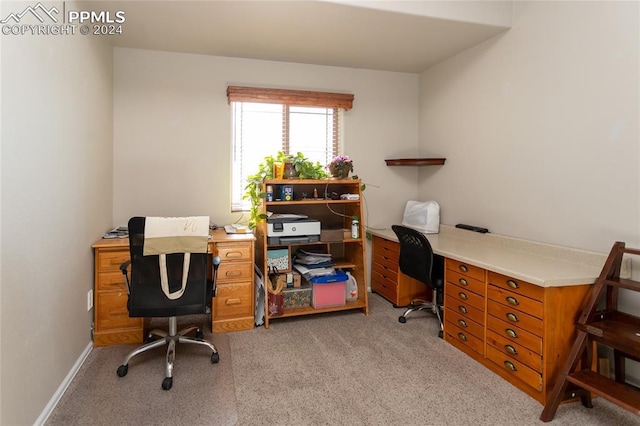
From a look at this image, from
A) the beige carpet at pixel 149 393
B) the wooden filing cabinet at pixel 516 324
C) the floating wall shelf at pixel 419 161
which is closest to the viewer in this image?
the beige carpet at pixel 149 393

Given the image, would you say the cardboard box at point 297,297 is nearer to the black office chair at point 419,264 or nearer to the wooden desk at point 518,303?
the black office chair at point 419,264

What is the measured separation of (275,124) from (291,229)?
1.23m

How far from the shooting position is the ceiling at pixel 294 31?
2637 mm

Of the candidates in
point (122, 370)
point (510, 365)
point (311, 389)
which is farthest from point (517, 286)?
point (122, 370)

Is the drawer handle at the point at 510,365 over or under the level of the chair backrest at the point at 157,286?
under

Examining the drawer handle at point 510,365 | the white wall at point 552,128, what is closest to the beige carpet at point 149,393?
the drawer handle at point 510,365

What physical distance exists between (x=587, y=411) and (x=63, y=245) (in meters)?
3.15

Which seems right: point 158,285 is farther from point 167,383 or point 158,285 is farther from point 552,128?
point 552,128

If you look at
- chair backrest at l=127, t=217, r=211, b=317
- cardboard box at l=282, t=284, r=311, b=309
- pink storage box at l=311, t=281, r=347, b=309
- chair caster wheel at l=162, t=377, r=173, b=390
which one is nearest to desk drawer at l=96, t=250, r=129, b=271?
chair backrest at l=127, t=217, r=211, b=317

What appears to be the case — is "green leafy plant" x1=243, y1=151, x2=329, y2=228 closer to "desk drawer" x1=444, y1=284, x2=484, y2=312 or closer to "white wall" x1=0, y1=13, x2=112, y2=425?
"white wall" x1=0, y1=13, x2=112, y2=425

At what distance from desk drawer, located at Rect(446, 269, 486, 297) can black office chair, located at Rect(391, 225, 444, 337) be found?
0.53 ft

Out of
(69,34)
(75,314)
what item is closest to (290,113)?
(69,34)

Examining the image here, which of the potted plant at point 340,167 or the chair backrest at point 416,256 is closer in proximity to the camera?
the chair backrest at point 416,256

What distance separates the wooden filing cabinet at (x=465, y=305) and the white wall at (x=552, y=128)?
2.23 feet
